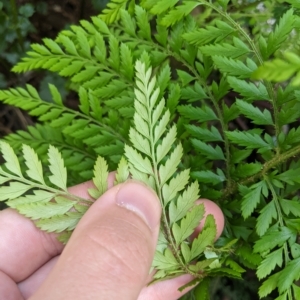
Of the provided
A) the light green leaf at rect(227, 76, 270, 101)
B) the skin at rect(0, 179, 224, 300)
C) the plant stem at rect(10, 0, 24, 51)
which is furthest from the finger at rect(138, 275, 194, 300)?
the plant stem at rect(10, 0, 24, 51)

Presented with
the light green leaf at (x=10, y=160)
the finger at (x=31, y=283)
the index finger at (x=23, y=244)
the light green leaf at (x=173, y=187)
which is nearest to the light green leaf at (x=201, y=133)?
the light green leaf at (x=173, y=187)

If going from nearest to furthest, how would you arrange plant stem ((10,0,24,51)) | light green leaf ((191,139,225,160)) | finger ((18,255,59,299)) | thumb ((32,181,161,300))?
thumb ((32,181,161,300))
light green leaf ((191,139,225,160))
finger ((18,255,59,299))
plant stem ((10,0,24,51))

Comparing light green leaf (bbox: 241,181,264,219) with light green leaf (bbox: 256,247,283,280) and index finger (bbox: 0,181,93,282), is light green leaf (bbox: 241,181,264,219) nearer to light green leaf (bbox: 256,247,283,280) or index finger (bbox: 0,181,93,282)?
light green leaf (bbox: 256,247,283,280)

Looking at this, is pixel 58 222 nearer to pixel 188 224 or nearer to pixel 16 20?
pixel 188 224

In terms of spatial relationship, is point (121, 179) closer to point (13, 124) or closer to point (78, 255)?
point (78, 255)

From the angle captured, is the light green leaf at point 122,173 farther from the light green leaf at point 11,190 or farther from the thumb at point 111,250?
the light green leaf at point 11,190

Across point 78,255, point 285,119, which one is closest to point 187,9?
point 285,119

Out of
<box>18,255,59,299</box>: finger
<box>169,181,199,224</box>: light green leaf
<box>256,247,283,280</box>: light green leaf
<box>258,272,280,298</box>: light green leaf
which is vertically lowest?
<box>18,255,59,299</box>: finger

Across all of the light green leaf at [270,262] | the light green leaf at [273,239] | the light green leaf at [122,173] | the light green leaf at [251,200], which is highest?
the light green leaf at [122,173]
